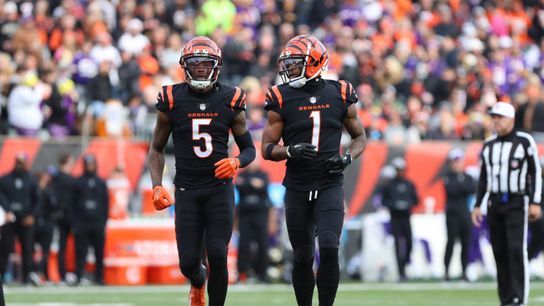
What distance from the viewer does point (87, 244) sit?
59.5 feet

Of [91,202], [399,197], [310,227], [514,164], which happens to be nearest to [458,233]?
[399,197]

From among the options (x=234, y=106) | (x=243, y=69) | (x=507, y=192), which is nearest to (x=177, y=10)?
(x=243, y=69)

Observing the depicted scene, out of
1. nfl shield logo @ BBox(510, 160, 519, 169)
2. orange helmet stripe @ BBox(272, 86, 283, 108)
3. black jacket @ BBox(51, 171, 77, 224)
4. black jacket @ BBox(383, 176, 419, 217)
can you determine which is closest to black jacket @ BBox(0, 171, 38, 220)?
black jacket @ BBox(51, 171, 77, 224)

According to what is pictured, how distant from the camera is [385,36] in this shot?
82.2ft

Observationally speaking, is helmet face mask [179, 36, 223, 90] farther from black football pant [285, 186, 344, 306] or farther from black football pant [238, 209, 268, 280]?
black football pant [238, 209, 268, 280]

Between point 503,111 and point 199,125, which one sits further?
point 503,111

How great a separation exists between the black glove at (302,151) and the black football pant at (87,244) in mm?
8811

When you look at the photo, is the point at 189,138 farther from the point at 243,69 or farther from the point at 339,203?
the point at 243,69

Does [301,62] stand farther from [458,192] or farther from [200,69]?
[458,192]

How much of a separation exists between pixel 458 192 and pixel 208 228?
9.59 m

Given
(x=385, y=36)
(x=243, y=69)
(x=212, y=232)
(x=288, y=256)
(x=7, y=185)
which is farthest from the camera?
(x=385, y=36)

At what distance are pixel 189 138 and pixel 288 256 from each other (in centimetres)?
989

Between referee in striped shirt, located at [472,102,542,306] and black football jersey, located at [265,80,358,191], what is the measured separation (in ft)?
9.58

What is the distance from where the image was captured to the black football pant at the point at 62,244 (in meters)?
Answer: 18.1
